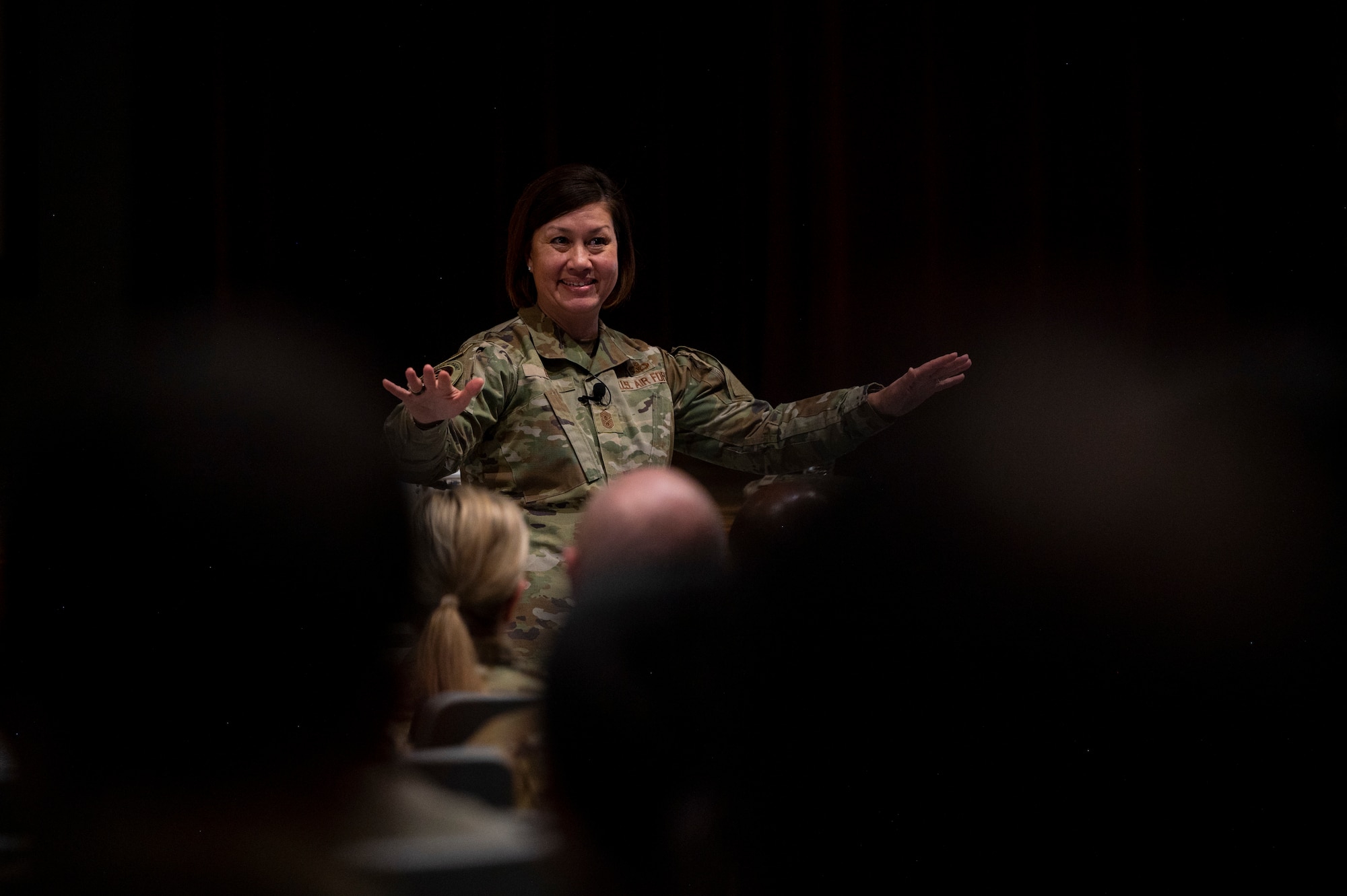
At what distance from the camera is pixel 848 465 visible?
1.62 m

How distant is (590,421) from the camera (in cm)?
109

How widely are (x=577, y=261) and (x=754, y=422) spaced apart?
27 centimetres

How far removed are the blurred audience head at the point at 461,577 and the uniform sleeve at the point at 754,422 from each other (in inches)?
27.1

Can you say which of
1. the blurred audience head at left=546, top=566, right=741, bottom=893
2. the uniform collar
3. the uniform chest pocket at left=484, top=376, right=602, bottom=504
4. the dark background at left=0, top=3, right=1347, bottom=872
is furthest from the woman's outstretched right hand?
the dark background at left=0, top=3, right=1347, bottom=872

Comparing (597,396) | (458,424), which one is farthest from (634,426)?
(458,424)

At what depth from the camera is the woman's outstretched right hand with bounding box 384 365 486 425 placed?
903 mm

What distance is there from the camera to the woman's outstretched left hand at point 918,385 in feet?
3.84

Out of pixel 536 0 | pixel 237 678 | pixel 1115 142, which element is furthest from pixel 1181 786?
pixel 536 0

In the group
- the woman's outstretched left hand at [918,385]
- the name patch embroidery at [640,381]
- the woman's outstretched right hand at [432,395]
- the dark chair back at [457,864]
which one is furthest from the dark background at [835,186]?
the dark chair back at [457,864]

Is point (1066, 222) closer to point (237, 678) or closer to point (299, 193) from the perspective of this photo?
point (299, 193)

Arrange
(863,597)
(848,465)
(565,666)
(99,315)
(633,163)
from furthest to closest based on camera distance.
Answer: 1. (633,163)
2. (848,465)
3. (99,315)
4. (863,597)
5. (565,666)

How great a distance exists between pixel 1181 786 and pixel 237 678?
0.52 m

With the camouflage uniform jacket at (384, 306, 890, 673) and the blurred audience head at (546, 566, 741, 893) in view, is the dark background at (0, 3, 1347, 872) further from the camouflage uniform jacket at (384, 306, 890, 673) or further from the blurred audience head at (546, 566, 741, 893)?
the blurred audience head at (546, 566, 741, 893)

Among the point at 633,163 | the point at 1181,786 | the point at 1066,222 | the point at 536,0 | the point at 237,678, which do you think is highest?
the point at 536,0
